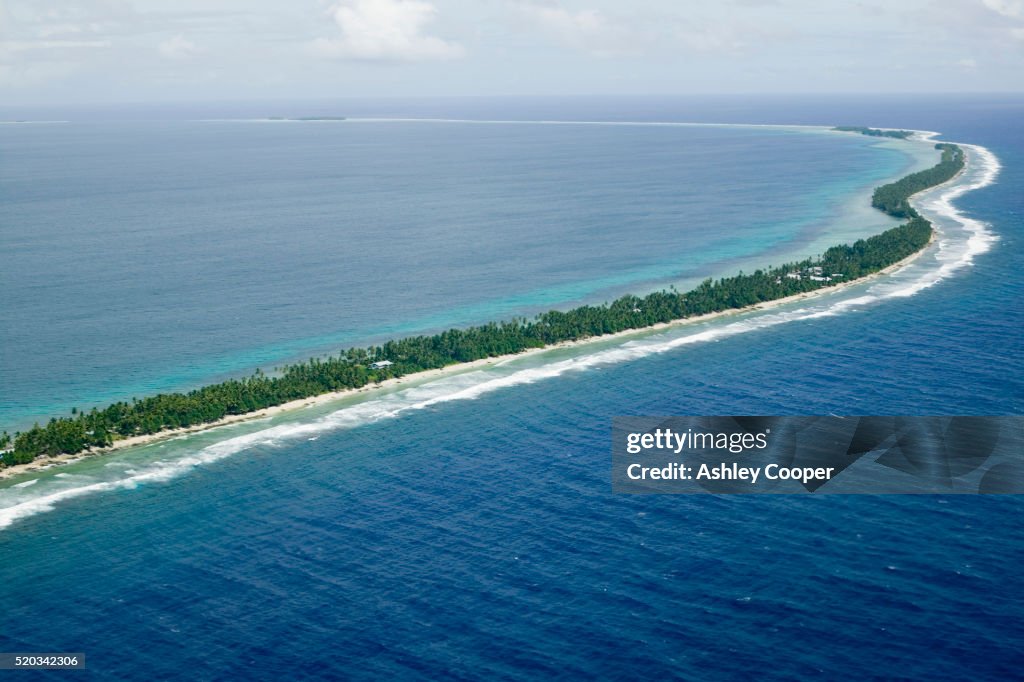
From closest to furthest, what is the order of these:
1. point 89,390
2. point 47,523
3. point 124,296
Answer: point 47,523 → point 89,390 → point 124,296

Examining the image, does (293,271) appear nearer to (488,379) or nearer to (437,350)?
(437,350)

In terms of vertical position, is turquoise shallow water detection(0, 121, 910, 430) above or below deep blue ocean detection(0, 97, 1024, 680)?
above

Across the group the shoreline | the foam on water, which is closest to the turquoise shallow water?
the shoreline

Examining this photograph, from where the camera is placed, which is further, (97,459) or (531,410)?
(531,410)

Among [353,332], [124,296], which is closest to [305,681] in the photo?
[353,332]

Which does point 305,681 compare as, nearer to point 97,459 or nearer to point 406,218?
point 97,459

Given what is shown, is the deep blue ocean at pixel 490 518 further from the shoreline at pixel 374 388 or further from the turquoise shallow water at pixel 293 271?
the shoreline at pixel 374 388

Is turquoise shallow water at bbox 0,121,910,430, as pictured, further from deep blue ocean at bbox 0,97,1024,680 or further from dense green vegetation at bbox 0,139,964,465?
dense green vegetation at bbox 0,139,964,465
